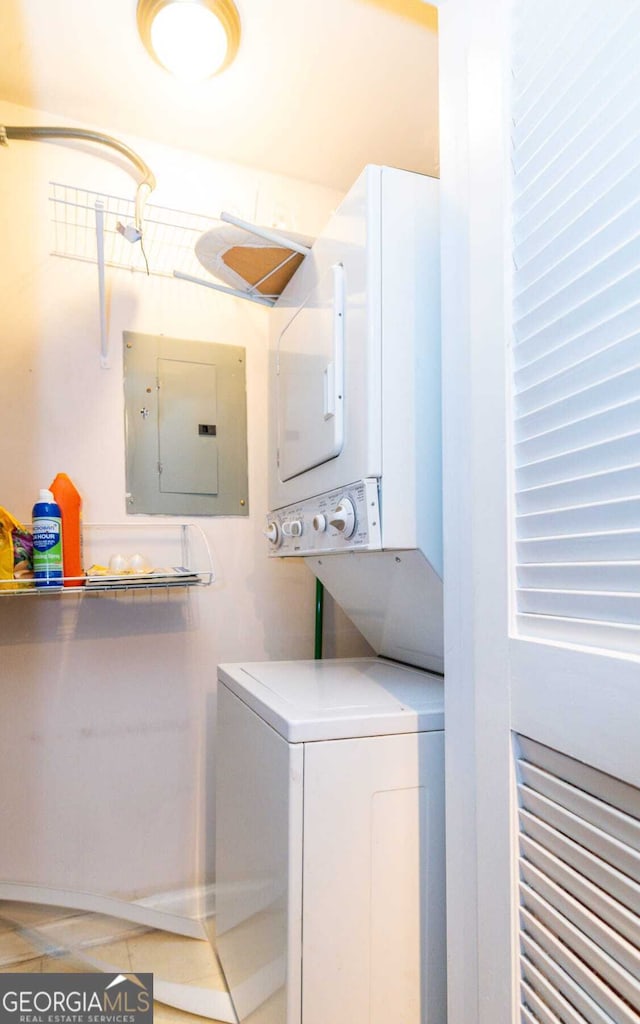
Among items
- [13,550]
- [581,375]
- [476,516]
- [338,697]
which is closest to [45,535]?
[13,550]

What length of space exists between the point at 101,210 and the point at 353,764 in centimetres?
206

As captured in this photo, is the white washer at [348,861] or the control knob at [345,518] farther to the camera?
the control knob at [345,518]

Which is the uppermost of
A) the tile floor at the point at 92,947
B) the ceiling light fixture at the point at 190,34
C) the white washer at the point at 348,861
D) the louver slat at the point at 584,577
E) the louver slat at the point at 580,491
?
the ceiling light fixture at the point at 190,34

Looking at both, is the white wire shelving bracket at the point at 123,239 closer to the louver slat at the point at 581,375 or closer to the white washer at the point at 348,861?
the louver slat at the point at 581,375

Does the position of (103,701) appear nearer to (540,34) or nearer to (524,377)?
(524,377)

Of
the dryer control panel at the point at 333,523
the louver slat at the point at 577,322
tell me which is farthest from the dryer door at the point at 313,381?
the louver slat at the point at 577,322

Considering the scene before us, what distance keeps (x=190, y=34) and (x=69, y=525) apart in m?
1.90

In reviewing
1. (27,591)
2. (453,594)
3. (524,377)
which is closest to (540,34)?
(524,377)

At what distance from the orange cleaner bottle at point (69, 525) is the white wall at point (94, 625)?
0.12 meters

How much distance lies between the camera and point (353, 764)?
150 centimetres

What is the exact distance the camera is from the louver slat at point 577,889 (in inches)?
34.2

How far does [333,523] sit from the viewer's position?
1756 millimetres

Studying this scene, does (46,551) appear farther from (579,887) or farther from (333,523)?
(579,887)

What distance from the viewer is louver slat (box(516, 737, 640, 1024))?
868 millimetres
